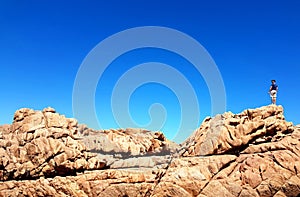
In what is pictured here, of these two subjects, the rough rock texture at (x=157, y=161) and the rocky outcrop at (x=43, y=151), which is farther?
the rocky outcrop at (x=43, y=151)

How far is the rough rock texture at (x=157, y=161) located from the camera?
34.4m

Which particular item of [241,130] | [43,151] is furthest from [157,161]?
[43,151]

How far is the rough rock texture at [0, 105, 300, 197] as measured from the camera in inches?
1355

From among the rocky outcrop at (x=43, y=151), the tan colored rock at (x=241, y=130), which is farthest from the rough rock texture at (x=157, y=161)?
the tan colored rock at (x=241, y=130)

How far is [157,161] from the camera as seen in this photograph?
134 ft

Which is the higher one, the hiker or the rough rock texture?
the hiker

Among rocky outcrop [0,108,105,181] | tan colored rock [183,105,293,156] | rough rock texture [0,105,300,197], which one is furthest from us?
rocky outcrop [0,108,105,181]

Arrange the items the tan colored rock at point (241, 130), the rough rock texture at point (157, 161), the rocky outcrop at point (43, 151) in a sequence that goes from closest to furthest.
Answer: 1. the rough rock texture at point (157, 161)
2. the tan colored rock at point (241, 130)
3. the rocky outcrop at point (43, 151)

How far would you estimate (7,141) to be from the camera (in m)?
41.9

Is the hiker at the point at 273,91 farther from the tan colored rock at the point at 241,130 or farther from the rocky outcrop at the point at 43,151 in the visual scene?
the rocky outcrop at the point at 43,151

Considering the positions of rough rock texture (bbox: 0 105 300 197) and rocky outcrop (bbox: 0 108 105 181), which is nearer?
rough rock texture (bbox: 0 105 300 197)

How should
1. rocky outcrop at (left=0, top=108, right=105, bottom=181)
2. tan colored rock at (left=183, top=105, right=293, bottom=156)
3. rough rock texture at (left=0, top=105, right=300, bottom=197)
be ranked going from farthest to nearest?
rocky outcrop at (left=0, top=108, right=105, bottom=181) < tan colored rock at (left=183, top=105, right=293, bottom=156) < rough rock texture at (left=0, top=105, right=300, bottom=197)

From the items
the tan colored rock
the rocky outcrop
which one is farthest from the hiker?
the rocky outcrop

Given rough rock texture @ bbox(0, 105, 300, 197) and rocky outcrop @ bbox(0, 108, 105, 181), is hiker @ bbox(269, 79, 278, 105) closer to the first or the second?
rough rock texture @ bbox(0, 105, 300, 197)
